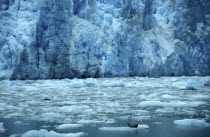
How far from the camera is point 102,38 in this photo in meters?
22.3

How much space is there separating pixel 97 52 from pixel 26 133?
18.7 meters

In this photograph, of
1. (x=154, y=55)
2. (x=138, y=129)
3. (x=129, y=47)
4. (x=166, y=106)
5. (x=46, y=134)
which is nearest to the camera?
(x=46, y=134)

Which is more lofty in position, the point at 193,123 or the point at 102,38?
the point at 102,38

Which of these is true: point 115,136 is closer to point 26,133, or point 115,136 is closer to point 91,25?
point 26,133

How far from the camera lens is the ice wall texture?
60.5ft

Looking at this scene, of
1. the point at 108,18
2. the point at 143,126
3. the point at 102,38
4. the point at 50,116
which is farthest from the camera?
the point at 108,18

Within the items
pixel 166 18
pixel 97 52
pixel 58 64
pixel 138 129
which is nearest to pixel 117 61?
pixel 97 52

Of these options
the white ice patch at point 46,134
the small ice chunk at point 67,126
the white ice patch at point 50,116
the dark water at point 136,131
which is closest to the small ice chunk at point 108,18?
the white ice patch at point 50,116

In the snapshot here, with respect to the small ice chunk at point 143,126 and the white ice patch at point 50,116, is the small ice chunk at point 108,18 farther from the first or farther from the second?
the small ice chunk at point 143,126

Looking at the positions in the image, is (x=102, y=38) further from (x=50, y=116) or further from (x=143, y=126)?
(x=143, y=126)

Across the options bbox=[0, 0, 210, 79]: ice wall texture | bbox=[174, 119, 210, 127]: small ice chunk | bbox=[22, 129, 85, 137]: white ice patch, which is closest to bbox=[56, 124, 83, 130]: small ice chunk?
bbox=[22, 129, 85, 137]: white ice patch

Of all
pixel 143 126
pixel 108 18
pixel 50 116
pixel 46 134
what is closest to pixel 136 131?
pixel 143 126

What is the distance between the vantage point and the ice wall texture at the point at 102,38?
60.5 ft

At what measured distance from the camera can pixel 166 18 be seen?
30891mm
